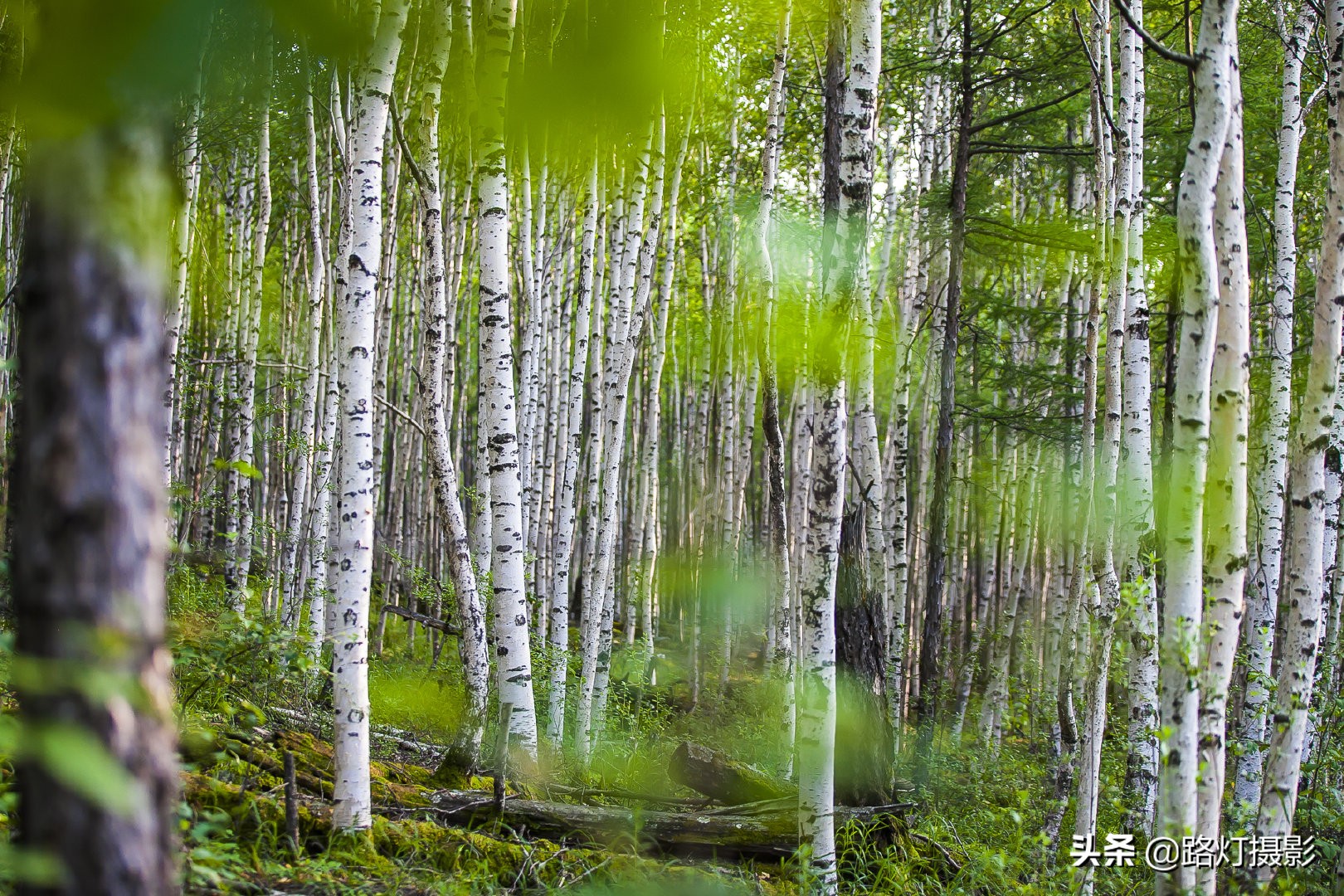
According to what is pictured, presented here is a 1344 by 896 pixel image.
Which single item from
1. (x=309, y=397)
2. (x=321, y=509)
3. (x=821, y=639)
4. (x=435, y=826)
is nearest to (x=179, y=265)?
(x=309, y=397)

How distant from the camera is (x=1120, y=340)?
6434mm

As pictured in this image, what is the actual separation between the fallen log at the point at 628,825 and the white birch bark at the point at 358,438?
0.56m

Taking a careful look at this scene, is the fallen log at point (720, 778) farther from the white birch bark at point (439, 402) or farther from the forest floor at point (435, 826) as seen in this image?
the white birch bark at point (439, 402)

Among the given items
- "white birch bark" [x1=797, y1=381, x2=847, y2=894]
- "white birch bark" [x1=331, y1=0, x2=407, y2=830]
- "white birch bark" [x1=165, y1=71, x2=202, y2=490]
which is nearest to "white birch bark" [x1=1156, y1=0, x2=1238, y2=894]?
"white birch bark" [x1=797, y1=381, x2=847, y2=894]

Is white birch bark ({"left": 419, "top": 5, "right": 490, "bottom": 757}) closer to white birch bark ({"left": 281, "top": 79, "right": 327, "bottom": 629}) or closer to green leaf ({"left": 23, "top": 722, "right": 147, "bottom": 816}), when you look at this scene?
white birch bark ({"left": 281, "top": 79, "right": 327, "bottom": 629})

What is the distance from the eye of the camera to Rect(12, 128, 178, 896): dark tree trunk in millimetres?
1610

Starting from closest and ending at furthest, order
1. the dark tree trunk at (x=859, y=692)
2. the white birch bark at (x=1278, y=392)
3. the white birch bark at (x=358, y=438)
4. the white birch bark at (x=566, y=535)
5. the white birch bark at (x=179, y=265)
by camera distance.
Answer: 1. the white birch bark at (x=358, y=438)
2. the dark tree trunk at (x=859, y=692)
3. the white birch bark at (x=1278, y=392)
4. the white birch bark at (x=179, y=265)
5. the white birch bark at (x=566, y=535)

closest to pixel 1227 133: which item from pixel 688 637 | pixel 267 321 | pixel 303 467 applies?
pixel 303 467

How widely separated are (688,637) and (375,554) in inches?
247

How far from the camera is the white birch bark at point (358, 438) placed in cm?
428

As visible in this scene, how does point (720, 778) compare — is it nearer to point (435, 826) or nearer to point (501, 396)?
point (435, 826)

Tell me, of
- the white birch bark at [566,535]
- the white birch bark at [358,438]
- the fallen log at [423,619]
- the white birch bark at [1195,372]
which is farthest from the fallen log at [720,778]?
the white birch bark at [1195,372]

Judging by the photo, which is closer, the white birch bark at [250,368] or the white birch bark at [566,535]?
the white birch bark at [566,535]

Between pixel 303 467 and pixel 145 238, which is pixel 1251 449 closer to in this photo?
pixel 303 467
